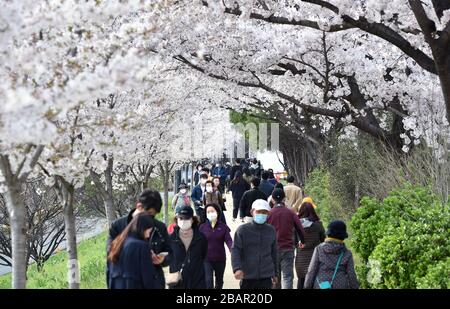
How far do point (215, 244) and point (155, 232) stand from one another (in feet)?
8.36

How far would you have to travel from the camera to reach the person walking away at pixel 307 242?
11.2 metres

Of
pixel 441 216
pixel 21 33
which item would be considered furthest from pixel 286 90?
Answer: pixel 21 33

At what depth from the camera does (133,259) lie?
670cm

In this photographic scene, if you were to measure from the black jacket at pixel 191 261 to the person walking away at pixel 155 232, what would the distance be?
39.6 inches

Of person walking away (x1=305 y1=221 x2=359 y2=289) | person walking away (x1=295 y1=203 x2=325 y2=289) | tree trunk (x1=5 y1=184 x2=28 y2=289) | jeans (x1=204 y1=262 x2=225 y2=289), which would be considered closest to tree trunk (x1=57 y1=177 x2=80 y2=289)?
jeans (x1=204 y1=262 x2=225 y2=289)

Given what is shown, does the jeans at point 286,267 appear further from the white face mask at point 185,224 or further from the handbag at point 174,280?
the handbag at point 174,280

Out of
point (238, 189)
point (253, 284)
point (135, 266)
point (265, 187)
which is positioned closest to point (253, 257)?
point (253, 284)

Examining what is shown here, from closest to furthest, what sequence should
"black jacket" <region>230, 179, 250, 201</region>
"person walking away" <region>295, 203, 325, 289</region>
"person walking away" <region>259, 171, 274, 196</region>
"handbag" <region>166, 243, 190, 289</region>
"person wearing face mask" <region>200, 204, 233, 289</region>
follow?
"handbag" <region>166, 243, 190, 289</region> < "person wearing face mask" <region>200, 204, 233, 289</region> < "person walking away" <region>295, 203, 325, 289</region> < "person walking away" <region>259, 171, 274, 196</region> < "black jacket" <region>230, 179, 250, 201</region>

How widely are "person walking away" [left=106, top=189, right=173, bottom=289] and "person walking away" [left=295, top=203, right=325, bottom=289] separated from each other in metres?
3.48

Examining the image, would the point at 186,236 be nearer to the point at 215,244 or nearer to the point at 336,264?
the point at 215,244

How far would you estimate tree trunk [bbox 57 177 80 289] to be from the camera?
10445mm

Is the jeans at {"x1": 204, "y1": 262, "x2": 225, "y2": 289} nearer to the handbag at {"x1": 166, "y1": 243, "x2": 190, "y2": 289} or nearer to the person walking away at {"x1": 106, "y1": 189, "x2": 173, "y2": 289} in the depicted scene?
the handbag at {"x1": 166, "y1": 243, "x2": 190, "y2": 289}

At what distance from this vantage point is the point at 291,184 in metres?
15.8

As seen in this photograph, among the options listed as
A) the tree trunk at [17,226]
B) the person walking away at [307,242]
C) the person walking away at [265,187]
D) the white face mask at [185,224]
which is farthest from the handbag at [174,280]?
the person walking away at [265,187]
